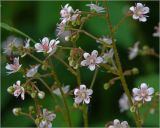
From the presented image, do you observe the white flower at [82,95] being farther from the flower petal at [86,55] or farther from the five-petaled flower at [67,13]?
the five-petaled flower at [67,13]

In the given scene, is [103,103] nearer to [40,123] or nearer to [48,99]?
[48,99]

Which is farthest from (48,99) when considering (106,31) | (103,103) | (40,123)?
(40,123)

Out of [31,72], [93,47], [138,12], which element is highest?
[138,12]

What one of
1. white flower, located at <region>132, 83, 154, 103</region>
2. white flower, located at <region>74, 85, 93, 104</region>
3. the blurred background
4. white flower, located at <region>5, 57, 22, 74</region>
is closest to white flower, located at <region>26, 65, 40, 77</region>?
white flower, located at <region>5, 57, 22, 74</region>

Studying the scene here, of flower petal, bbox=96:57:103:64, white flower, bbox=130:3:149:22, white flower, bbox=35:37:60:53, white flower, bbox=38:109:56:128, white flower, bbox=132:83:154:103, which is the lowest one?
white flower, bbox=38:109:56:128

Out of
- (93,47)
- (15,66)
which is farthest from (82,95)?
(93,47)

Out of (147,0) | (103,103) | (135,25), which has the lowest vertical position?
(103,103)

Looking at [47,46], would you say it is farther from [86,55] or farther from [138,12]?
[138,12]

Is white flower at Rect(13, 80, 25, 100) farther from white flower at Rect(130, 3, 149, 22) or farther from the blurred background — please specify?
the blurred background
